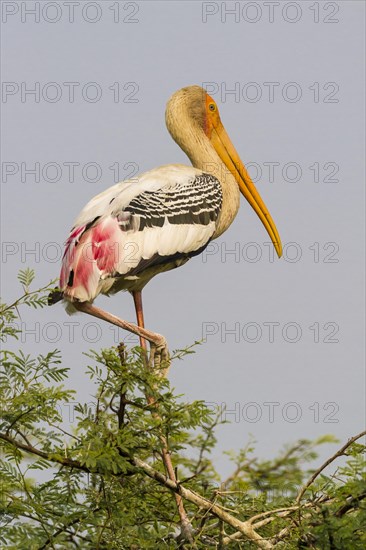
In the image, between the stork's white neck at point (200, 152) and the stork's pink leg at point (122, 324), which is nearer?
the stork's pink leg at point (122, 324)

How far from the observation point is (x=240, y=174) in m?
8.91

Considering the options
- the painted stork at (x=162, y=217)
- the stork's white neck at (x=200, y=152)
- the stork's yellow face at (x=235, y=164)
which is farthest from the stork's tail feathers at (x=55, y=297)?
the stork's yellow face at (x=235, y=164)

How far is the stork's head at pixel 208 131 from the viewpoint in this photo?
8602mm

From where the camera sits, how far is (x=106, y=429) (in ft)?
18.0

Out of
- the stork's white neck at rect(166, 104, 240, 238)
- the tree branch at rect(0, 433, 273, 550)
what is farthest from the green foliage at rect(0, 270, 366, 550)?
the stork's white neck at rect(166, 104, 240, 238)

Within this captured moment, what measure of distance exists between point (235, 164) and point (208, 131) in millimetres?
318

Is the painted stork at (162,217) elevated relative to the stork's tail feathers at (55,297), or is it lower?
elevated

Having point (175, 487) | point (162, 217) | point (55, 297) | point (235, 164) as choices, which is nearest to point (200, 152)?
point (235, 164)

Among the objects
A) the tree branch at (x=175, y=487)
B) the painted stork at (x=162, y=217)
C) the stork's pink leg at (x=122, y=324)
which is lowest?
the tree branch at (x=175, y=487)

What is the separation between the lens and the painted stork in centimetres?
723

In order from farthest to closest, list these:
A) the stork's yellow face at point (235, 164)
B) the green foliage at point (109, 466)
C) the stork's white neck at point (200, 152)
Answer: the stork's yellow face at point (235, 164) → the stork's white neck at point (200, 152) → the green foliage at point (109, 466)

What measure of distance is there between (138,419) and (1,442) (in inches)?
24.9

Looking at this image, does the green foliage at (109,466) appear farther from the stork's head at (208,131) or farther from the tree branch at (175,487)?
the stork's head at (208,131)

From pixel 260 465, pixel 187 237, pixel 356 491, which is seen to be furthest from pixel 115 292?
pixel 356 491
